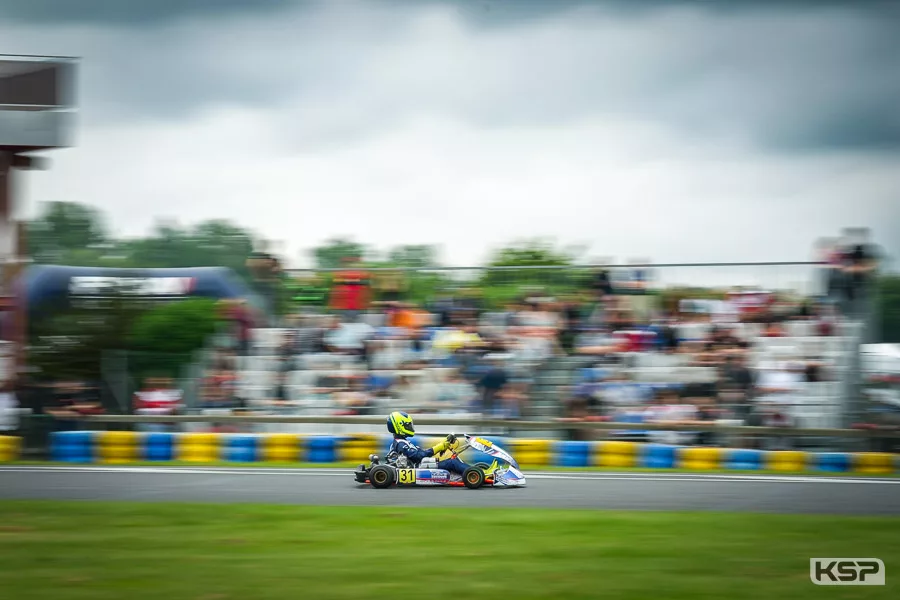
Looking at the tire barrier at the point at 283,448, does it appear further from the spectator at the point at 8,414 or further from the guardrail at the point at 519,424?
the spectator at the point at 8,414

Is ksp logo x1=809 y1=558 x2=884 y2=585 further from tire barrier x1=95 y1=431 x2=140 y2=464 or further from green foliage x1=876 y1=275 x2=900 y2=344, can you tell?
tire barrier x1=95 y1=431 x2=140 y2=464

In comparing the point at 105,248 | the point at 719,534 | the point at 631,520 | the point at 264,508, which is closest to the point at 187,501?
the point at 264,508

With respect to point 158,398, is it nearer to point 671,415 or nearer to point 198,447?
point 198,447

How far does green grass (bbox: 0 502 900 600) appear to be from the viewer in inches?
247

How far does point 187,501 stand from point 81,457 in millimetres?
5216

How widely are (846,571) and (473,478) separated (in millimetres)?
5082

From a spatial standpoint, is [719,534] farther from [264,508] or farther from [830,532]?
[264,508]

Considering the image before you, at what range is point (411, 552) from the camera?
740cm

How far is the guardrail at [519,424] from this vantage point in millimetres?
13070

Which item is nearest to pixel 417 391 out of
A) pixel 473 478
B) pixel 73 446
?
pixel 473 478

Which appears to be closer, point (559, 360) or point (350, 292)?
point (559, 360)

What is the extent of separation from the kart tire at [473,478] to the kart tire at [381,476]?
78cm

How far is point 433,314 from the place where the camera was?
14664 mm

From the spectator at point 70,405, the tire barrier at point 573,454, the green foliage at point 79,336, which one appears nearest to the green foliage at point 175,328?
the green foliage at point 79,336
